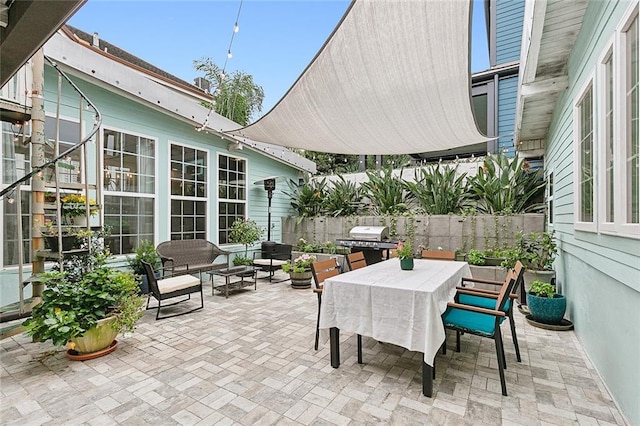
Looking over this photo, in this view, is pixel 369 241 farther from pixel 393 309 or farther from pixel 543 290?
pixel 393 309

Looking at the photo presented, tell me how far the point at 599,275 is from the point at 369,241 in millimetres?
4404

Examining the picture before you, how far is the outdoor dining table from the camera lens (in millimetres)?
2305

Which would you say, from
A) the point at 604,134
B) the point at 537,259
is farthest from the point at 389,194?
the point at 604,134

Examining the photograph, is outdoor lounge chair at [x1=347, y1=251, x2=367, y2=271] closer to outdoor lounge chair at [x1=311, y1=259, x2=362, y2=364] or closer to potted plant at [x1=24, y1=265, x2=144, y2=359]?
outdoor lounge chair at [x1=311, y1=259, x2=362, y2=364]

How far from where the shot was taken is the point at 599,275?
2.59m

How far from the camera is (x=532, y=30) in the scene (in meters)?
2.75

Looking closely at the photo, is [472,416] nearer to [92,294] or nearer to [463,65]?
[463,65]

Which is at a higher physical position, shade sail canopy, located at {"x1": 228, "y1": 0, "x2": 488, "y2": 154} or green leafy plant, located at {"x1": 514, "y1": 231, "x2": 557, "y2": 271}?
shade sail canopy, located at {"x1": 228, "y1": 0, "x2": 488, "y2": 154}

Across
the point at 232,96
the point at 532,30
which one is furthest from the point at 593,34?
the point at 232,96

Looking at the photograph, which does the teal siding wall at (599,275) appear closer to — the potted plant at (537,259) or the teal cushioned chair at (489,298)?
the potted plant at (537,259)

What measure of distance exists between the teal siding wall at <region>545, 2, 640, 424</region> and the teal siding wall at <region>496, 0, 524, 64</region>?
4.64 metres

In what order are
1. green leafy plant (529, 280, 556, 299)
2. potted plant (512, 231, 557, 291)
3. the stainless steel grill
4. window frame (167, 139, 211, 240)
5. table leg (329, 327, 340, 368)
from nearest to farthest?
table leg (329, 327, 340, 368) → green leafy plant (529, 280, 556, 299) → potted plant (512, 231, 557, 291) → window frame (167, 139, 211, 240) → the stainless steel grill

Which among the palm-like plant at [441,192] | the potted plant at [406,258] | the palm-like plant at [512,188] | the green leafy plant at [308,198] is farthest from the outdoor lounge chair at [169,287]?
the palm-like plant at [512,188]

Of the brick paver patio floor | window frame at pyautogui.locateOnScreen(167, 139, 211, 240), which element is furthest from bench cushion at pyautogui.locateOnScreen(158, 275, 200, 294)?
window frame at pyautogui.locateOnScreen(167, 139, 211, 240)
